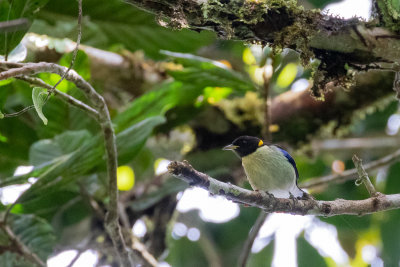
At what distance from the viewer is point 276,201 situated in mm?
1745

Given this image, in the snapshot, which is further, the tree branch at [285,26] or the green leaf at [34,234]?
the green leaf at [34,234]

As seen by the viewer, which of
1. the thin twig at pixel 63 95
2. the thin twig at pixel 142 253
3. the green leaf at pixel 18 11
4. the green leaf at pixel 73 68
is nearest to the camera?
the thin twig at pixel 63 95

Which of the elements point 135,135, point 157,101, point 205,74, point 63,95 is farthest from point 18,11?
point 205,74

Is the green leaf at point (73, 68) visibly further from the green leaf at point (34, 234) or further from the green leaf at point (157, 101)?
the green leaf at point (34, 234)

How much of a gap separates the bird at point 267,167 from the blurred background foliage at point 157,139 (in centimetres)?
45

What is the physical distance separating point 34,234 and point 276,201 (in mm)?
1756

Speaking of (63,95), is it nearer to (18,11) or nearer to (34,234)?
(18,11)

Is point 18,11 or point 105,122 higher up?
point 18,11

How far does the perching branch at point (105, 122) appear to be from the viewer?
5.54 feet

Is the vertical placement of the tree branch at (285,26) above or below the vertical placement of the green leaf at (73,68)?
above

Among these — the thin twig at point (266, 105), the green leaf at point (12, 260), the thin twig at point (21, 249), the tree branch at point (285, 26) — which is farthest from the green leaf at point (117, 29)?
the tree branch at point (285, 26)

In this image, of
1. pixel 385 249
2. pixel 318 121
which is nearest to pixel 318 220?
pixel 385 249

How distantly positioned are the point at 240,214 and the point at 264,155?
1.63 meters

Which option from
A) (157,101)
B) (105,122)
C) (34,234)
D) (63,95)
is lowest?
(34,234)
